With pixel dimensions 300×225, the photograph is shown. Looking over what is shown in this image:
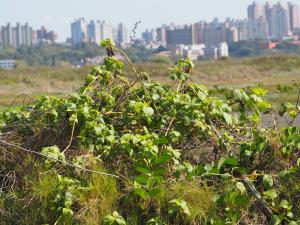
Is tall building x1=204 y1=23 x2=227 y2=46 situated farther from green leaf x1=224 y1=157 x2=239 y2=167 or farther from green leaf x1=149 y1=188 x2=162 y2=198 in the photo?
green leaf x1=149 y1=188 x2=162 y2=198

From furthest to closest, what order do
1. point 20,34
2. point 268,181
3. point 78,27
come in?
point 20,34 < point 78,27 < point 268,181

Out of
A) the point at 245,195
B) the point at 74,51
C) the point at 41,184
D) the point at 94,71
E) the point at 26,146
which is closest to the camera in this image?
the point at 245,195

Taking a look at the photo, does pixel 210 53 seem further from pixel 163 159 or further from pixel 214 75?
pixel 163 159

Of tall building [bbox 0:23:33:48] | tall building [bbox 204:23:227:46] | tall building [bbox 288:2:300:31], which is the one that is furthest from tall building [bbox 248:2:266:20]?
tall building [bbox 0:23:33:48]

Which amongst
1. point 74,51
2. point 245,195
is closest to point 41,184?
point 245,195

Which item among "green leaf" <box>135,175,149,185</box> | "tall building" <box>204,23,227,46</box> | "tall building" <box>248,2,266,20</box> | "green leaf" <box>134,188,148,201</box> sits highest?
"tall building" <box>248,2,266,20</box>

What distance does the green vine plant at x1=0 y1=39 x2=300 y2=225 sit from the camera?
180 inches

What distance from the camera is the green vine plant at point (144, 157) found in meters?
4.56

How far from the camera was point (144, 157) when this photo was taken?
15.7 ft

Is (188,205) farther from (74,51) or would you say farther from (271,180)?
(74,51)

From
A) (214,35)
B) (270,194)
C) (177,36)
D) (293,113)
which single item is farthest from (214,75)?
(214,35)

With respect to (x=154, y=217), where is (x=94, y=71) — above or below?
above

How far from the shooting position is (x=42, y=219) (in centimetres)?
469

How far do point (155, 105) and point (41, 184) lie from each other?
4.34 feet
